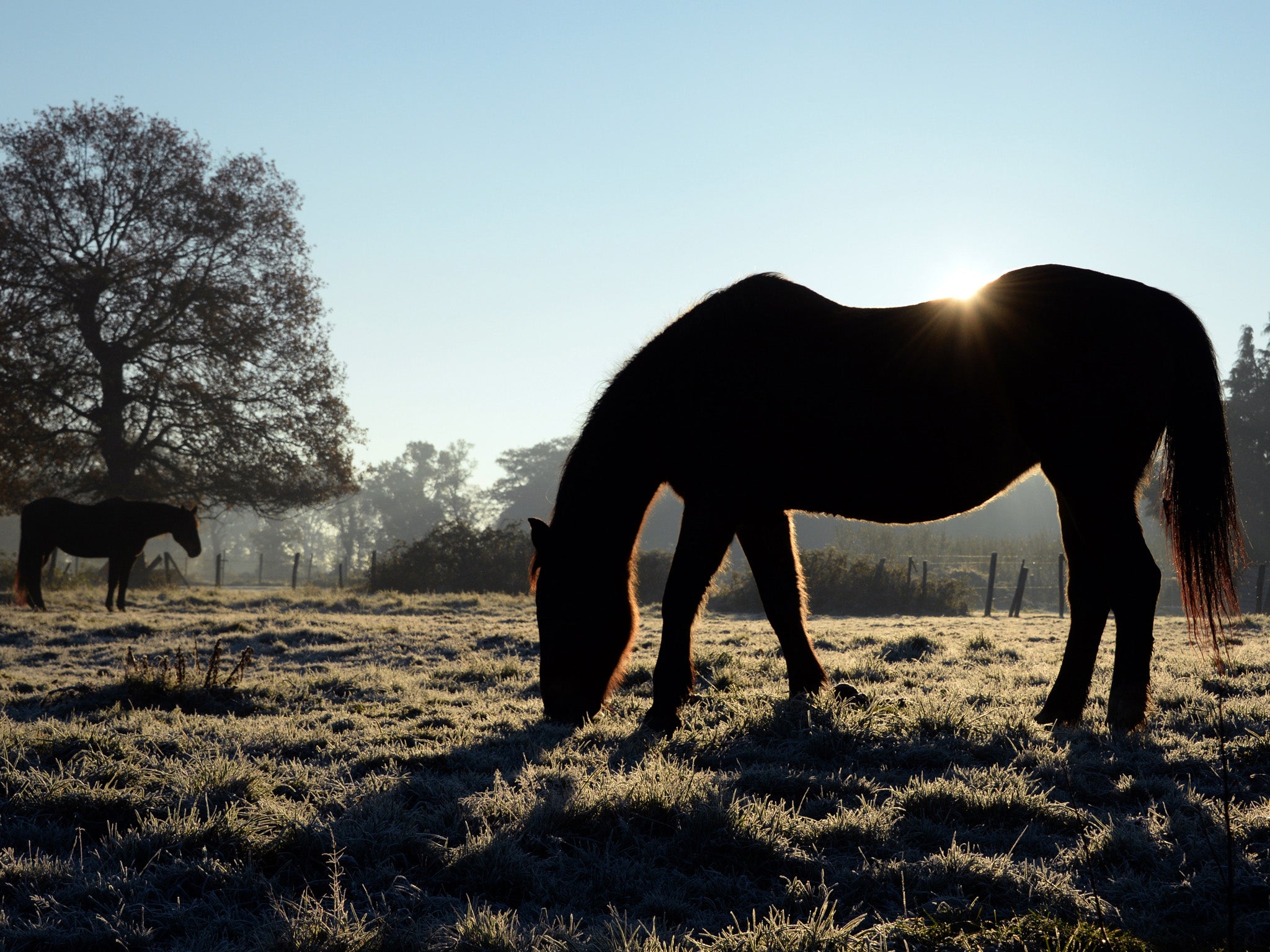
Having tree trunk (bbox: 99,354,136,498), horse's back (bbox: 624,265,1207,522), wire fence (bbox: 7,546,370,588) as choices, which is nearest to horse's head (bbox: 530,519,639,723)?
horse's back (bbox: 624,265,1207,522)

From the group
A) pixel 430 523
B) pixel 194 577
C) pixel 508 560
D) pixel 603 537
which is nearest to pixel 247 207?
pixel 508 560

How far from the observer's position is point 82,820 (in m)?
3.14

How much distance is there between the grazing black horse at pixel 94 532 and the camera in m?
15.6

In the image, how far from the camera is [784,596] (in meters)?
5.48

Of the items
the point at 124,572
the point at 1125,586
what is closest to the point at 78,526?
the point at 124,572

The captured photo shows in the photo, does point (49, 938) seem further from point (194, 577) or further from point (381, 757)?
point (194, 577)

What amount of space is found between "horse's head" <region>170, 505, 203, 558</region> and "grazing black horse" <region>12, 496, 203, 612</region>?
0.08 m

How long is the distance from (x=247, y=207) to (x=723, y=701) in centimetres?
2554

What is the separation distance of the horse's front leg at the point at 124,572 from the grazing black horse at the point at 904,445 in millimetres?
14255

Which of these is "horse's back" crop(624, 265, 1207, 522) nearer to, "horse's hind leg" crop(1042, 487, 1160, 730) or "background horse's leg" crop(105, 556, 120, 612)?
"horse's hind leg" crop(1042, 487, 1160, 730)

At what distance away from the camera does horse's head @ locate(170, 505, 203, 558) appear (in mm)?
17562

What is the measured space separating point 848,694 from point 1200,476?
234 centimetres

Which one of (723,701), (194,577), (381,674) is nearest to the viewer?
(723,701)

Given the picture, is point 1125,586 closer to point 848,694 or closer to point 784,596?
point 848,694
